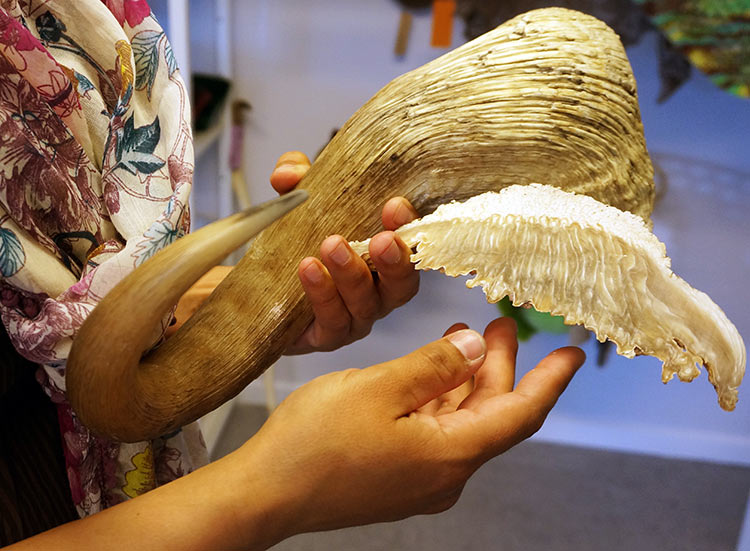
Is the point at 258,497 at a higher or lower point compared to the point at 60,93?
lower

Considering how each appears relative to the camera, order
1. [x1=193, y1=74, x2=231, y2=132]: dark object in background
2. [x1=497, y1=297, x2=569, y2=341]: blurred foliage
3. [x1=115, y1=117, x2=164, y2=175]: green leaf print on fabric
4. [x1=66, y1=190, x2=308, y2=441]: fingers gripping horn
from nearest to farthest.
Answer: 1. [x1=66, y1=190, x2=308, y2=441]: fingers gripping horn
2. [x1=115, y1=117, x2=164, y2=175]: green leaf print on fabric
3. [x1=193, y1=74, x2=231, y2=132]: dark object in background
4. [x1=497, y1=297, x2=569, y2=341]: blurred foliage

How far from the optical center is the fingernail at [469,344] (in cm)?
45

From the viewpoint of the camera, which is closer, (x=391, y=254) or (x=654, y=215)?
(x=391, y=254)

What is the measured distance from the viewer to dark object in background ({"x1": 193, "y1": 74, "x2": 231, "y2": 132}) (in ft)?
4.11

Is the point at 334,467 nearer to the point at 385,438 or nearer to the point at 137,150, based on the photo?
the point at 385,438

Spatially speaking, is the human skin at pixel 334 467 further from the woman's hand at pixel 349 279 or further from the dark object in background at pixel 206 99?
the dark object in background at pixel 206 99

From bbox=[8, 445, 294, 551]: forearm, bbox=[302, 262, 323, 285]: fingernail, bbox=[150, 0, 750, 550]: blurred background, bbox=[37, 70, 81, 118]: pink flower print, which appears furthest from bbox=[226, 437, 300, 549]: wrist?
bbox=[150, 0, 750, 550]: blurred background

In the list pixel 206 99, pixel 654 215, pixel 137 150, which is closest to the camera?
pixel 137 150

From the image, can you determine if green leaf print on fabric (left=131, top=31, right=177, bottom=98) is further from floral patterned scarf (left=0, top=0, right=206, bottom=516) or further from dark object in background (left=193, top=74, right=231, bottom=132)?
dark object in background (left=193, top=74, right=231, bottom=132)

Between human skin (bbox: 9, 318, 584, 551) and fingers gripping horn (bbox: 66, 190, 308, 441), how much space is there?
0.06 meters

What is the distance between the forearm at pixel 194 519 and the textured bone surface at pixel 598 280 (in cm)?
19

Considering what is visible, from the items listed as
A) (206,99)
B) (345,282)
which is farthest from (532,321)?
(345,282)

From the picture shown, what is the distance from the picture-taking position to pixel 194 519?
39 centimetres

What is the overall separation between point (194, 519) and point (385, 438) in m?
0.13
